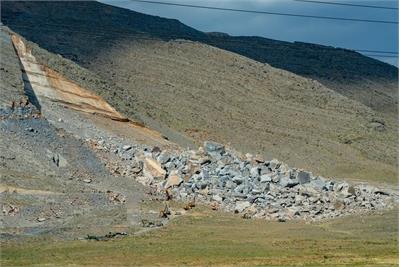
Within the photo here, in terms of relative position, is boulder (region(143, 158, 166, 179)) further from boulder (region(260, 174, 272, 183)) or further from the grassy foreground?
the grassy foreground

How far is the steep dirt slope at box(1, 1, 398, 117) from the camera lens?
307 feet

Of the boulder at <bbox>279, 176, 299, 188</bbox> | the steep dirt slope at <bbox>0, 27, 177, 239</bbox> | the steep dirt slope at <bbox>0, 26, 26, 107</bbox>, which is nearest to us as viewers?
the steep dirt slope at <bbox>0, 27, 177, 239</bbox>

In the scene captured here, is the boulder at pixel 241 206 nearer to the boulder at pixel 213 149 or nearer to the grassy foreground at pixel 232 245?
the grassy foreground at pixel 232 245

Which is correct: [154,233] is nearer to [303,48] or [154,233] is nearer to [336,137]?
[336,137]

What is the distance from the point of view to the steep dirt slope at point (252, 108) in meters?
71.8

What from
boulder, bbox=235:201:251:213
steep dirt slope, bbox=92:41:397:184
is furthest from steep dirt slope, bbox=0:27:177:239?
steep dirt slope, bbox=92:41:397:184

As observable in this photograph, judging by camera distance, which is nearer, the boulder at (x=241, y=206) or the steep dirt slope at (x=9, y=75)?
the boulder at (x=241, y=206)

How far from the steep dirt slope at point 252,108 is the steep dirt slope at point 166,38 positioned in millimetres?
4807

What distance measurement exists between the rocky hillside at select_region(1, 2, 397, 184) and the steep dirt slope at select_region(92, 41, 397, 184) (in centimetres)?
11

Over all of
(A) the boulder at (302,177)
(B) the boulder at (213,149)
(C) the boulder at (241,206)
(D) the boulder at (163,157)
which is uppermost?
(B) the boulder at (213,149)

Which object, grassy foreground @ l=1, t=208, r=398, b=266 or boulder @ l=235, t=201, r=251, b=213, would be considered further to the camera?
boulder @ l=235, t=201, r=251, b=213

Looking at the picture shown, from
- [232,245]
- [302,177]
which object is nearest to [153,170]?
[302,177]

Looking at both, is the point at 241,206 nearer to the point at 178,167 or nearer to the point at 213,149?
the point at 178,167

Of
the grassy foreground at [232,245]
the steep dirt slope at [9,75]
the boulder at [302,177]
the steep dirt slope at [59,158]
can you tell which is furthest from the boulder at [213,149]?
the steep dirt slope at [9,75]
